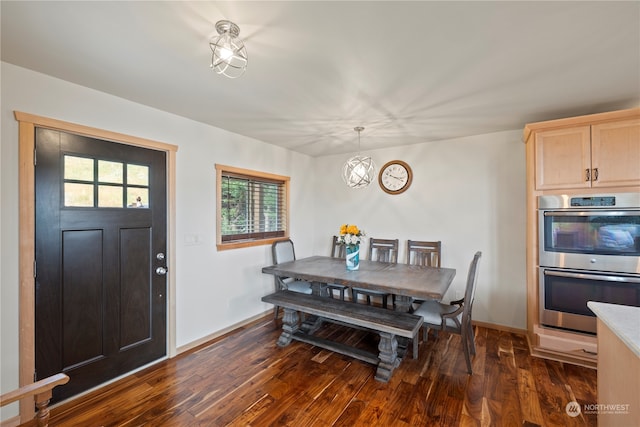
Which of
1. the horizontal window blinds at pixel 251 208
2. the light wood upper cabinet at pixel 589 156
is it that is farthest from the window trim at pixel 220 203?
the light wood upper cabinet at pixel 589 156

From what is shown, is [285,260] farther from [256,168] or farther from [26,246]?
[26,246]

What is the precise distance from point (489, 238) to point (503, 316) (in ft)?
3.24

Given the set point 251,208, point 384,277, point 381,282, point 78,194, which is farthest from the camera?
point 251,208

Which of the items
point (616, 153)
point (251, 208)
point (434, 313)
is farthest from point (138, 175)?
point (616, 153)

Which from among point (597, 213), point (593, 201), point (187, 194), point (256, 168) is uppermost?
point (256, 168)

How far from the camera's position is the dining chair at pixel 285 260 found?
356 cm

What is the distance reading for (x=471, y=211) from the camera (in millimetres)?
3617

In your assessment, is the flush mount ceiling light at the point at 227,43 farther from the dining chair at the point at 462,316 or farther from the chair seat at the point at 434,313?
the chair seat at the point at 434,313

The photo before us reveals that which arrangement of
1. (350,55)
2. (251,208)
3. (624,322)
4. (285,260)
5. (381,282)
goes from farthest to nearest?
(285,260)
(251,208)
(381,282)
(350,55)
(624,322)

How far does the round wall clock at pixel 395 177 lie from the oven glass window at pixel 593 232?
1748mm

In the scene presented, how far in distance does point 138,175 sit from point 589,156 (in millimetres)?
4252

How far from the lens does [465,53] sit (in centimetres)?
176

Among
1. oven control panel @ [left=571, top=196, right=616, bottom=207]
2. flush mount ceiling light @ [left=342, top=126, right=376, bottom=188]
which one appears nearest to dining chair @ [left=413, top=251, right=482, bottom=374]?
oven control panel @ [left=571, top=196, right=616, bottom=207]

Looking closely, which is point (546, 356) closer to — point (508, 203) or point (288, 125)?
point (508, 203)
